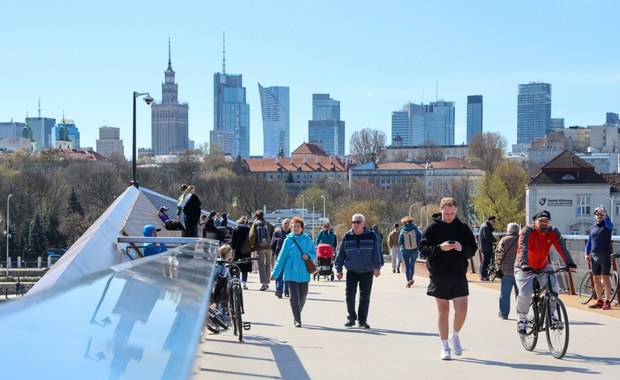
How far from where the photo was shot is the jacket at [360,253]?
15.3 metres

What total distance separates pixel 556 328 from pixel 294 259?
482cm

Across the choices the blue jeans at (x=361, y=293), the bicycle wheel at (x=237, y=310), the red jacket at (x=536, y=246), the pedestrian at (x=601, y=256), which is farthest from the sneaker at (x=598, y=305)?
the bicycle wheel at (x=237, y=310)

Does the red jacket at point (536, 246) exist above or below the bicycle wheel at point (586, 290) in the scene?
above

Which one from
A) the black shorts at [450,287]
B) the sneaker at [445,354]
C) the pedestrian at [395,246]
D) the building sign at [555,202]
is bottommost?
the building sign at [555,202]

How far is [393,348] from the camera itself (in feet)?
41.8

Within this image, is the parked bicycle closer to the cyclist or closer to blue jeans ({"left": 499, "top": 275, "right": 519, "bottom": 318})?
the cyclist

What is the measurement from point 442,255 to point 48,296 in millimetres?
8158

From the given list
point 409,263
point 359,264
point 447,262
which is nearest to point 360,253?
point 359,264

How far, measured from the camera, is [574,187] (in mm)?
99188

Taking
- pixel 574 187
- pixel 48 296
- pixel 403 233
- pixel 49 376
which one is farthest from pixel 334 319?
pixel 574 187

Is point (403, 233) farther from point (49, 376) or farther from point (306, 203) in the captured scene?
point (306, 203)

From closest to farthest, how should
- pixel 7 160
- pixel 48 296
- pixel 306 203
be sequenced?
pixel 48 296
pixel 306 203
pixel 7 160

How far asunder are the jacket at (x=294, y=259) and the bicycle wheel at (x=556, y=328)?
4.44 m

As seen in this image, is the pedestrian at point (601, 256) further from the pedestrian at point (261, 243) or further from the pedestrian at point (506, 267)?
the pedestrian at point (261, 243)
